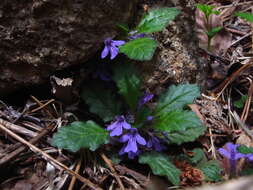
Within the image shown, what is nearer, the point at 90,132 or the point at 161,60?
the point at 90,132

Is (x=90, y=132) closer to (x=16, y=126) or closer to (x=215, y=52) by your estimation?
(x=16, y=126)

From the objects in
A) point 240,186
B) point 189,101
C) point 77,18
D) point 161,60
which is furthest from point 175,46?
point 240,186

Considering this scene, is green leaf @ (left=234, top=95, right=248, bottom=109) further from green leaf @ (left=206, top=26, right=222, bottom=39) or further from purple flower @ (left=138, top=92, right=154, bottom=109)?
purple flower @ (left=138, top=92, right=154, bottom=109)

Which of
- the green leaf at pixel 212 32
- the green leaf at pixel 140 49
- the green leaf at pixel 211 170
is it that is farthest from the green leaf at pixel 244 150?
the green leaf at pixel 212 32

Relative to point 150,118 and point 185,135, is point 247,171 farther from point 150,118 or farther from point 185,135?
point 150,118

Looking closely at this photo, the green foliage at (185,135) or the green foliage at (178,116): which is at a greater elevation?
the green foliage at (178,116)

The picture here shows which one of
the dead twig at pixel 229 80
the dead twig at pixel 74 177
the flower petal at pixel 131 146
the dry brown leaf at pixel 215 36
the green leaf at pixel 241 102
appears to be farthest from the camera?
the dry brown leaf at pixel 215 36

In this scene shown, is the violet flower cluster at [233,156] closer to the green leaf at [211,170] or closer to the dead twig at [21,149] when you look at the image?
the green leaf at [211,170]
